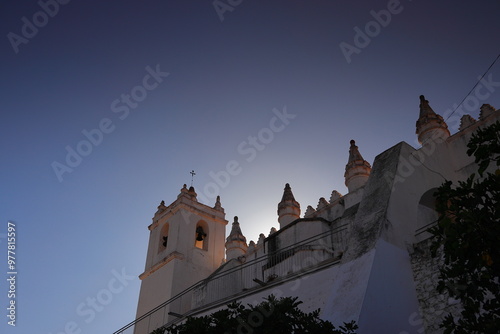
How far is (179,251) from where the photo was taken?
2166 centimetres

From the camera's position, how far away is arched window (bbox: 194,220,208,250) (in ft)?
76.9

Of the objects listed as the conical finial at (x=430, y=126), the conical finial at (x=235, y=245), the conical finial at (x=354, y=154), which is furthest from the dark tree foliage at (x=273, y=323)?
the conical finial at (x=235, y=245)

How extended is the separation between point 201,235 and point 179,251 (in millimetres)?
2074

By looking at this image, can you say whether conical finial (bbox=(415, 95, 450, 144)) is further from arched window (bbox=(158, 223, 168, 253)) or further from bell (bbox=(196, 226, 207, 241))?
arched window (bbox=(158, 223, 168, 253))

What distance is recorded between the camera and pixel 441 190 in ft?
19.2

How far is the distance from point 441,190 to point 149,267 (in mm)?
18973

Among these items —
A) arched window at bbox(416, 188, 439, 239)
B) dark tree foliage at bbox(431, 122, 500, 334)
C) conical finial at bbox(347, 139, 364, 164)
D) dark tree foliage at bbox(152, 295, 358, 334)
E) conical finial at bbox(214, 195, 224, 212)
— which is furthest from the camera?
conical finial at bbox(214, 195, 224, 212)

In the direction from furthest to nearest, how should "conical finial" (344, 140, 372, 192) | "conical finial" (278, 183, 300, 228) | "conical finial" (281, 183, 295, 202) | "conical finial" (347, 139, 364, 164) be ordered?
"conical finial" (281, 183, 295, 202)
"conical finial" (278, 183, 300, 228)
"conical finial" (347, 139, 364, 164)
"conical finial" (344, 140, 372, 192)

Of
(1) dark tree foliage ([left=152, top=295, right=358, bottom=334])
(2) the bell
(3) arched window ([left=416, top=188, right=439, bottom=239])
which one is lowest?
(1) dark tree foliage ([left=152, top=295, right=358, bottom=334])

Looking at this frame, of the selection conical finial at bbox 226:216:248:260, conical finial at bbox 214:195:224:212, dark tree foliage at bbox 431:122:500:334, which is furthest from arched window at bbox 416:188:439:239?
conical finial at bbox 214:195:224:212

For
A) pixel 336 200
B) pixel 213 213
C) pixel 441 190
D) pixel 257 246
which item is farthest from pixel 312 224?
pixel 441 190

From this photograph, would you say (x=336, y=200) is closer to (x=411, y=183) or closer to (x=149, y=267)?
(x=411, y=183)

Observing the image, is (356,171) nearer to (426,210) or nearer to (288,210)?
(288,210)

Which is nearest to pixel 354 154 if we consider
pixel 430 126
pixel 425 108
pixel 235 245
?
pixel 425 108
